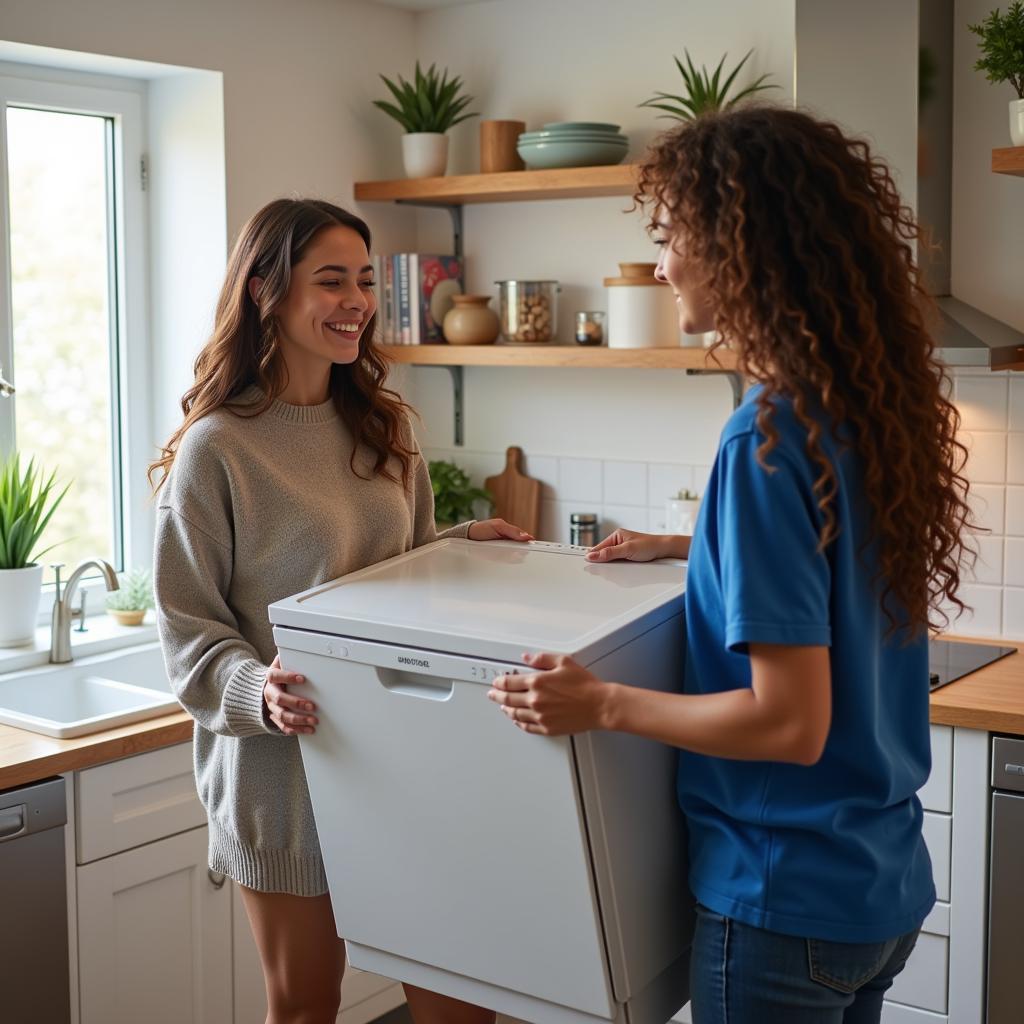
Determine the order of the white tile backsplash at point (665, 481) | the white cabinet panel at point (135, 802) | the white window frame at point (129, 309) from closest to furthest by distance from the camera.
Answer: the white cabinet panel at point (135, 802)
the white window frame at point (129, 309)
the white tile backsplash at point (665, 481)

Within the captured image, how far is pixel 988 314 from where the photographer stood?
9.34 feet

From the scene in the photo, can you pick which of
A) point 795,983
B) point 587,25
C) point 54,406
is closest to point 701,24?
point 587,25

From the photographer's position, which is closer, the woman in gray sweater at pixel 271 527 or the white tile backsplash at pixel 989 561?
the woman in gray sweater at pixel 271 527

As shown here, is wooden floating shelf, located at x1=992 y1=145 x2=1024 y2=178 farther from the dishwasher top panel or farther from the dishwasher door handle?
the dishwasher door handle

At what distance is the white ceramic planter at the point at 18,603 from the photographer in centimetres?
276

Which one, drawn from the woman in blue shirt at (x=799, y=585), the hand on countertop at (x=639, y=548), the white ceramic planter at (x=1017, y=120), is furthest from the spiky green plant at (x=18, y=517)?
the white ceramic planter at (x=1017, y=120)

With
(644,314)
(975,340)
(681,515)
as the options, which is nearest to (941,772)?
(975,340)

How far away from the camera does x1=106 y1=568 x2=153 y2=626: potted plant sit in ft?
9.91

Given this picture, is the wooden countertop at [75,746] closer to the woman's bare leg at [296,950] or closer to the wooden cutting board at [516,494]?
the woman's bare leg at [296,950]

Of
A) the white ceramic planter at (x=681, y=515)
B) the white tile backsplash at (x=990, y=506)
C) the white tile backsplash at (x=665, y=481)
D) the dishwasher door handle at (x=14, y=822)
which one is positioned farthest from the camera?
the white tile backsplash at (x=665, y=481)

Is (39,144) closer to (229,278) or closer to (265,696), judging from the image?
(229,278)

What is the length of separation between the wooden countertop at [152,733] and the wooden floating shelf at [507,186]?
50.0 inches

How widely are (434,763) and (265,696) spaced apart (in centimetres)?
26

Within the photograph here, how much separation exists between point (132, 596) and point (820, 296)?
7.05ft
